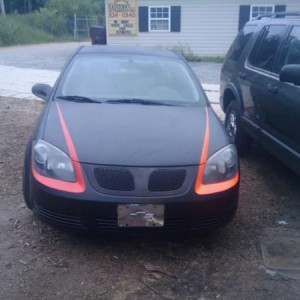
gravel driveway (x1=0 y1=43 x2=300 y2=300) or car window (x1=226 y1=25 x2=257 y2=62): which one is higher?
car window (x1=226 y1=25 x2=257 y2=62)

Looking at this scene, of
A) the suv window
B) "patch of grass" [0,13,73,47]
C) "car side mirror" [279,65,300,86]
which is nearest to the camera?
"car side mirror" [279,65,300,86]

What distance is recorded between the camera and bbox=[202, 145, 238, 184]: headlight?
353cm

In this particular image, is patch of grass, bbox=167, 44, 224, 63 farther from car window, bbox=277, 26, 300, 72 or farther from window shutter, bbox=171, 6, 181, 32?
car window, bbox=277, 26, 300, 72

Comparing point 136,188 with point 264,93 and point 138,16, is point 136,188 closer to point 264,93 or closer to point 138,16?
point 264,93

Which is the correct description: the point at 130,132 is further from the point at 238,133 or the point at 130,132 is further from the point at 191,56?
the point at 191,56

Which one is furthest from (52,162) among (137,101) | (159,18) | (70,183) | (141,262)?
(159,18)

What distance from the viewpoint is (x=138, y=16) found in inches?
786

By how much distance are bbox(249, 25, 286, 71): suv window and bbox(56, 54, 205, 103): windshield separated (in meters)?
1.00

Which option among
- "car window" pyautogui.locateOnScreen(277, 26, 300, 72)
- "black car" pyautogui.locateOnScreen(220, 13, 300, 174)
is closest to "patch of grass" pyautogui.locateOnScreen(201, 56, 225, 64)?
"black car" pyautogui.locateOnScreen(220, 13, 300, 174)

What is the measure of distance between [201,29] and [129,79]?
638 inches

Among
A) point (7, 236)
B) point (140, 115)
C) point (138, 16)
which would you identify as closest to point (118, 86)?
point (140, 115)

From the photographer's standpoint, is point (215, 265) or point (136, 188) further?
point (215, 265)

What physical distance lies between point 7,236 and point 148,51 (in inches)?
106

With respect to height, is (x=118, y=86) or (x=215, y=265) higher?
(x=118, y=86)
